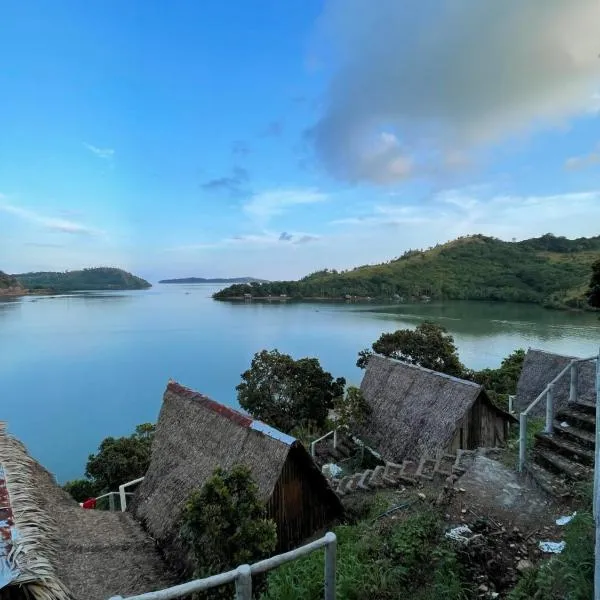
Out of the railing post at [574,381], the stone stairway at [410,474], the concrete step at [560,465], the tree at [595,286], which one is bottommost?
the stone stairway at [410,474]

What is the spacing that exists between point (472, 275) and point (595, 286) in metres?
117

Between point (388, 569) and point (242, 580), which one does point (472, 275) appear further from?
point (242, 580)

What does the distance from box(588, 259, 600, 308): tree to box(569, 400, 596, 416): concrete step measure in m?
2.43

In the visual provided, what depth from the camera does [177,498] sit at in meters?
7.50

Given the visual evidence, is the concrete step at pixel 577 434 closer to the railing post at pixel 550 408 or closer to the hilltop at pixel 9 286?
the railing post at pixel 550 408

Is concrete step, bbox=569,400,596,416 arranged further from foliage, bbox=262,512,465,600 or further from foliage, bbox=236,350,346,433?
foliage, bbox=236,350,346,433

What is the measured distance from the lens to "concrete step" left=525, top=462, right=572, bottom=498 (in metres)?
5.56

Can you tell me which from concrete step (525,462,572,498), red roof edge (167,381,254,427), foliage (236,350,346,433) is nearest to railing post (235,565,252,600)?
concrete step (525,462,572,498)

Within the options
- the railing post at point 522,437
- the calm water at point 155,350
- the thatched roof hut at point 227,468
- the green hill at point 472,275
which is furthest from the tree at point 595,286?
the green hill at point 472,275

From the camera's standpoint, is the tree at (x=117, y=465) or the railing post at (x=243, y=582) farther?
the tree at (x=117, y=465)

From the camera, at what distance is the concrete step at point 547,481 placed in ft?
18.2

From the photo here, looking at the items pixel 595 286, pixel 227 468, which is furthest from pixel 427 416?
pixel 595 286

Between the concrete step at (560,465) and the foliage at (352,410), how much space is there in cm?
792

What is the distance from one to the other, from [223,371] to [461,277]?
9077 centimetres
